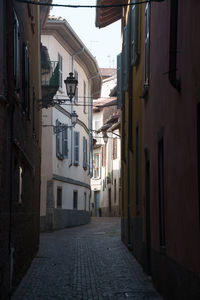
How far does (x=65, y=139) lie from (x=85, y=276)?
61.9 feet

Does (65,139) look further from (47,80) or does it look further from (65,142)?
(47,80)

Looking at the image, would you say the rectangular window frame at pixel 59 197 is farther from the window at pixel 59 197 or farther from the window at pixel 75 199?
the window at pixel 75 199

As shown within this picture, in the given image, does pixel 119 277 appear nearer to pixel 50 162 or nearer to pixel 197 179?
pixel 197 179

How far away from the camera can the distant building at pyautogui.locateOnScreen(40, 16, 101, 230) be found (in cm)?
2786

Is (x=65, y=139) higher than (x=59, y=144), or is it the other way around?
(x=65, y=139)

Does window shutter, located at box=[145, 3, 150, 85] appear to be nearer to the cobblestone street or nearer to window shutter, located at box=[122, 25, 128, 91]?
the cobblestone street

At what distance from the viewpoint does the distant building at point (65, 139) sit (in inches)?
1097

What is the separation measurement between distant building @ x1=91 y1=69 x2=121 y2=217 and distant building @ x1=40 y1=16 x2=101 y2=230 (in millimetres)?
5550

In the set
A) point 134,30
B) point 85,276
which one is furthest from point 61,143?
point 85,276

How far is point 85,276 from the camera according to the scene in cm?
1213

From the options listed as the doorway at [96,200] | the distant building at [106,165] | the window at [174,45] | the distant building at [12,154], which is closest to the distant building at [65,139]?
the distant building at [106,165]

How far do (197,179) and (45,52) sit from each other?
1526 cm

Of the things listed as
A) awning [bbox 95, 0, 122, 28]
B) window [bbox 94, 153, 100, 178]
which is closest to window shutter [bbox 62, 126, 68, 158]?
awning [bbox 95, 0, 122, 28]

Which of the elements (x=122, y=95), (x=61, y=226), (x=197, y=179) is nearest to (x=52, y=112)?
(x=61, y=226)
